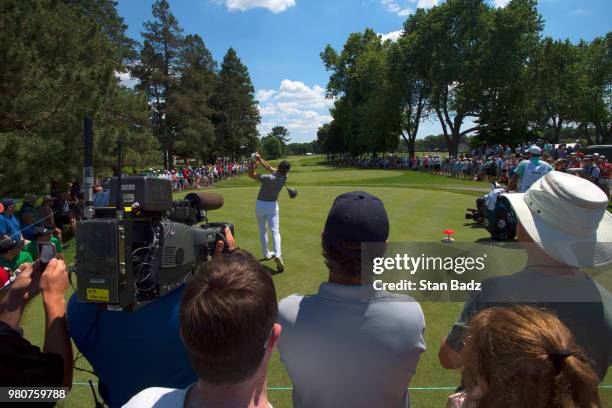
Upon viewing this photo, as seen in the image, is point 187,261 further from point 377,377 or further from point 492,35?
point 492,35

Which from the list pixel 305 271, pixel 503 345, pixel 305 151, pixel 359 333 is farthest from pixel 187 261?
pixel 305 151

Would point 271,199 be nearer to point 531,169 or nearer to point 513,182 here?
point 531,169

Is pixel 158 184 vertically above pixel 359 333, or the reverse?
pixel 158 184

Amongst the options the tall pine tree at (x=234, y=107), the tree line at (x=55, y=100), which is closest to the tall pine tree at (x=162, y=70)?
the tall pine tree at (x=234, y=107)

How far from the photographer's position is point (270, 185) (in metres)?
Answer: 7.32

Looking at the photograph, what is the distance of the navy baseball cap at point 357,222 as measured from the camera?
1.93 m

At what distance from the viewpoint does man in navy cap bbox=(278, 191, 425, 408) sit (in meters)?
1.76

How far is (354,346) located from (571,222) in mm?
1088

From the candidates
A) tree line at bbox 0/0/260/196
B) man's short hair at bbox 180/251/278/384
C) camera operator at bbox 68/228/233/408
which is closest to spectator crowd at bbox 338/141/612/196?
camera operator at bbox 68/228/233/408

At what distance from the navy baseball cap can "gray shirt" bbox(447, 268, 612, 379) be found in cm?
59

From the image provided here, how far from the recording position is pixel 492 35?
43.1 meters

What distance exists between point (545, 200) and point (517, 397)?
966 mm

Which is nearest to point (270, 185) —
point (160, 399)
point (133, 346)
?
point (133, 346)

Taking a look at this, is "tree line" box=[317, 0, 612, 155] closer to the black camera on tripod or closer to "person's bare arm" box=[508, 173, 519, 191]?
"person's bare arm" box=[508, 173, 519, 191]
